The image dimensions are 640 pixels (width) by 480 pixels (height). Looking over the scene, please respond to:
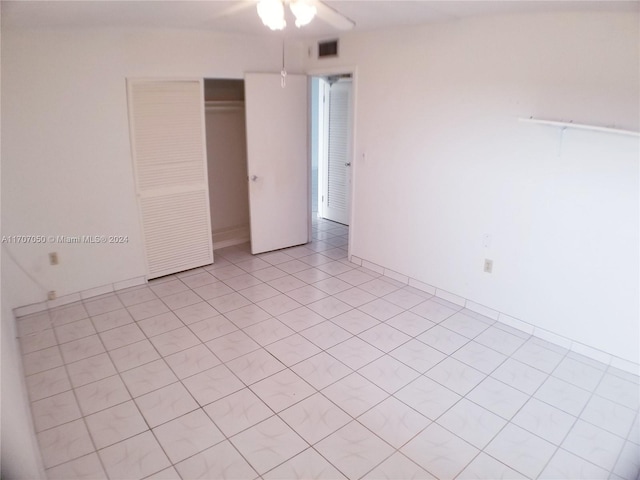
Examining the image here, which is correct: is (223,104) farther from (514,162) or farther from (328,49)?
(514,162)

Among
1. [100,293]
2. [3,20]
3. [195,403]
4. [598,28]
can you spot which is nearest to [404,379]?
[195,403]

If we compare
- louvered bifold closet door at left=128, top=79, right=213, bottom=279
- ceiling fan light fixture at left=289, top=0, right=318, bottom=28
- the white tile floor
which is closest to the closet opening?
louvered bifold closet door at left=128, top=79, right=213, bottom=279

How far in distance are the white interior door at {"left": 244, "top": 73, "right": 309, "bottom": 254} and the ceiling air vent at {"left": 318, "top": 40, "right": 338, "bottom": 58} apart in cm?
33

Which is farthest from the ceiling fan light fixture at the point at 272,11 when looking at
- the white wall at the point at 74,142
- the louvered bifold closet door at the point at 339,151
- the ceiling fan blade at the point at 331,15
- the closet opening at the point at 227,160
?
the louvered bifold closet door at the point at 339,151

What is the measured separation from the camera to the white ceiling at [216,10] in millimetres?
2458

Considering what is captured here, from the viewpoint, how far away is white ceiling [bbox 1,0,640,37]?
8.07 feet

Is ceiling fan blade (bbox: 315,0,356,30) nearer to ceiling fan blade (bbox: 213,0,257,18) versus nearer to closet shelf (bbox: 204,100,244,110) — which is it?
ceiling fan blade (bbox: 213,0,257,18)

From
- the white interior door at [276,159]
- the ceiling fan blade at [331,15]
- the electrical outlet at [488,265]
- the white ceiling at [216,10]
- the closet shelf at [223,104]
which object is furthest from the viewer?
the closet shelf at [223,104]

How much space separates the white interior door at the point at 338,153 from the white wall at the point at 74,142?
6.29ft

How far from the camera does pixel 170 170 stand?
4.01 m

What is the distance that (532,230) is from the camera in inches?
124

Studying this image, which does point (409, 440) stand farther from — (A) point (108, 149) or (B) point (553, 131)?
(A) point (108, 149)

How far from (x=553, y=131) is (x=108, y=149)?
11.3 ft

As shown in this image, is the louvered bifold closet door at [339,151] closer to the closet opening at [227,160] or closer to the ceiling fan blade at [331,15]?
the closet opening at [227,160]
